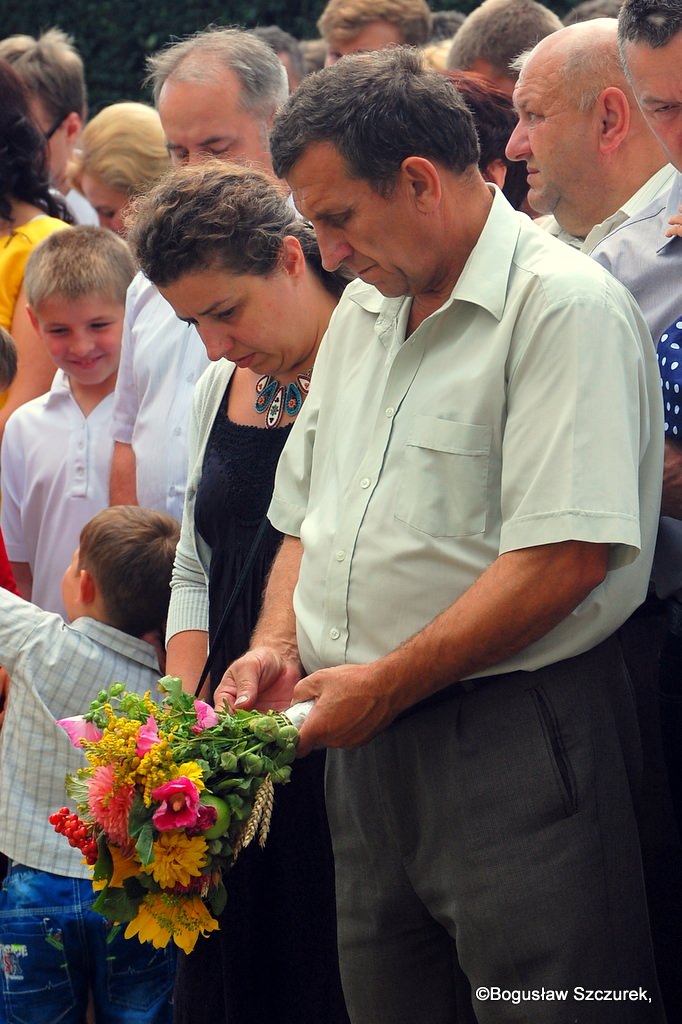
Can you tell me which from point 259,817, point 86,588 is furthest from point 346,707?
point 86,588

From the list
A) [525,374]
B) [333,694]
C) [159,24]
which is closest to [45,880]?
[333,694]

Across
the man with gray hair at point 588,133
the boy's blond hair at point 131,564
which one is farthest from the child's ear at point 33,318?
the man with gray hair at point 588,133

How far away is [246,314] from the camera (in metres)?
3.09

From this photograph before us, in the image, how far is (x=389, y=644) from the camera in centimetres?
250

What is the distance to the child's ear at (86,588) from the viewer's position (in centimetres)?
370

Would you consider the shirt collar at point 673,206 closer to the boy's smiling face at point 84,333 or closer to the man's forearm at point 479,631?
the man's forearm at point 479,631

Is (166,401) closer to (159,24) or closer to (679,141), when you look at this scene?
(679,141)

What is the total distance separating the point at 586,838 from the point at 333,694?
500mm

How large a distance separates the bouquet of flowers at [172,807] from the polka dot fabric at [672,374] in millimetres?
930

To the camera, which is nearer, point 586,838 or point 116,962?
point 586,838

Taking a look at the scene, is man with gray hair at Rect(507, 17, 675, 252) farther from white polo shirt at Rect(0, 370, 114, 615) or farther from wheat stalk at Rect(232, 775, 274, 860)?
white polo shirt at Rect(0, 370, 114, 615)

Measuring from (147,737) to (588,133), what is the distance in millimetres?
1789

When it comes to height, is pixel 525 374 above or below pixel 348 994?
above

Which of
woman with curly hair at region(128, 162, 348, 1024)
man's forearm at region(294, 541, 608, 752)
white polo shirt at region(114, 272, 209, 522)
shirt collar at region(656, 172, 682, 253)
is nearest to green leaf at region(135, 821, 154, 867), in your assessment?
man's forearm at region(294, 541, 608, 752)
